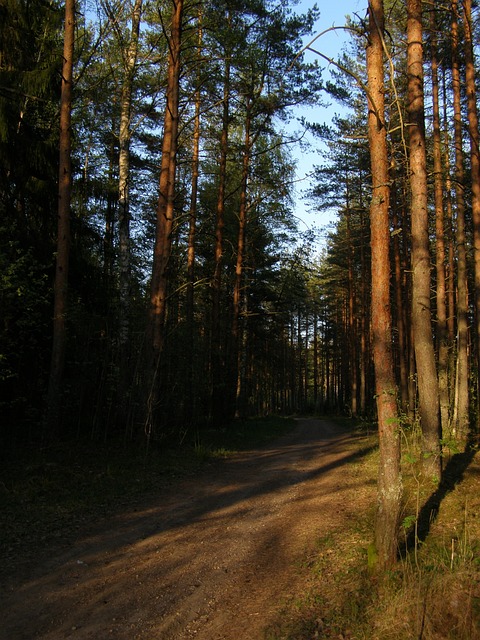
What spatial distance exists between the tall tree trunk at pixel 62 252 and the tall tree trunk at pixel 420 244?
7563 mm

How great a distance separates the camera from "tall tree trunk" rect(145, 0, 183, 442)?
1178 cm

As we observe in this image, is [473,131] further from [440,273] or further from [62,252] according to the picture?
[62,252]

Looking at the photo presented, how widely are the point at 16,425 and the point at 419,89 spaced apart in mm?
12320

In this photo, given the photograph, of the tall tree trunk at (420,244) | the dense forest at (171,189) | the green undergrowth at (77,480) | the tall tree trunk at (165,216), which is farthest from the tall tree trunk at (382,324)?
the tall tree trunk at (165,216)

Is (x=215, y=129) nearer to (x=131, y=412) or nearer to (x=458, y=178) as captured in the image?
(x=458, y=178)

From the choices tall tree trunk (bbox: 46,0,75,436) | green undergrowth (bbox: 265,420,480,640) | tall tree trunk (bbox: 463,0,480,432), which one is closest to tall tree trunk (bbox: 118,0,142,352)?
tall tree trunk (bbox: 46,0,75,436)

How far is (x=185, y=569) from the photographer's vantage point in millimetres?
5141

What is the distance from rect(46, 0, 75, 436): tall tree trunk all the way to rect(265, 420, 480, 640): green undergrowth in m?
7.12

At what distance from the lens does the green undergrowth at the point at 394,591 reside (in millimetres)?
3643

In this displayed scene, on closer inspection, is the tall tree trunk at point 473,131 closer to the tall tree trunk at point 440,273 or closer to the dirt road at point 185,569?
the tall tree trunk at point 440,273

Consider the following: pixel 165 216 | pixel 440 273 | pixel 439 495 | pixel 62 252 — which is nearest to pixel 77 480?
pixel 62 252

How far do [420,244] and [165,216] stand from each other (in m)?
6.32

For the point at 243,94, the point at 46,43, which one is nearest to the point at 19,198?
the point at 46,43

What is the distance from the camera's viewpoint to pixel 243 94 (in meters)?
16.8
